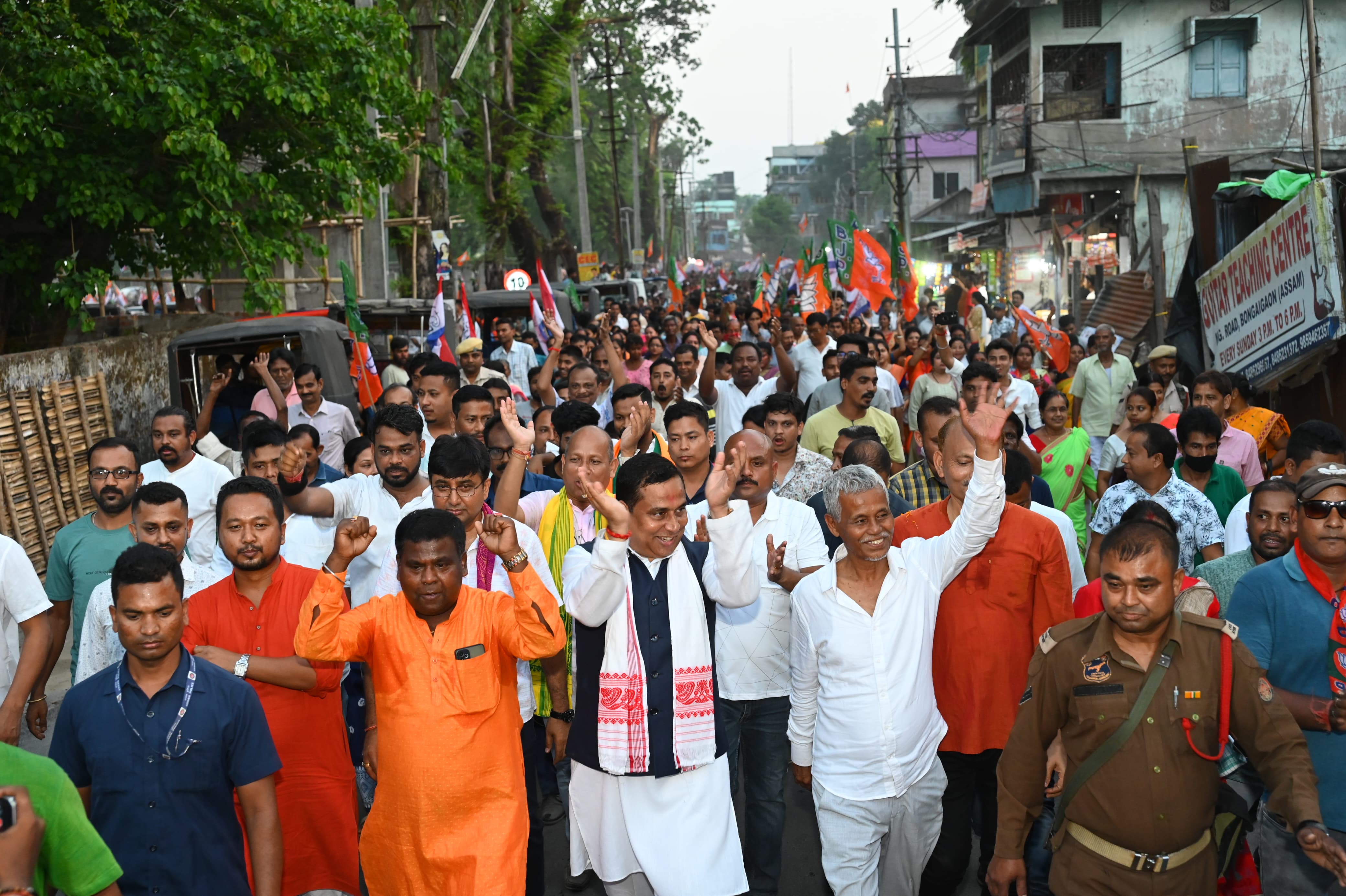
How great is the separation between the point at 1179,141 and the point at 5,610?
29849mm

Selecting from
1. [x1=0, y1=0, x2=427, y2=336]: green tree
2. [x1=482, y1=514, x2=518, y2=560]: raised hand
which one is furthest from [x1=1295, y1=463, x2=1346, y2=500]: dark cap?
[x1=0, y1=0, x2=427, y2=336]: green tree

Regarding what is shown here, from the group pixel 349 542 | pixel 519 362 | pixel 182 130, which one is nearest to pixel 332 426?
pixel 519 362

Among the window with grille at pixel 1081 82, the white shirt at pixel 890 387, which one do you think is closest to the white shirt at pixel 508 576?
the white shirt at pixel 890 387

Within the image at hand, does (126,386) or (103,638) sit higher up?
(126,386)

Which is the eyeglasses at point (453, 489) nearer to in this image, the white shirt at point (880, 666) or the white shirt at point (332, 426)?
the white shirt at point (880, 666)

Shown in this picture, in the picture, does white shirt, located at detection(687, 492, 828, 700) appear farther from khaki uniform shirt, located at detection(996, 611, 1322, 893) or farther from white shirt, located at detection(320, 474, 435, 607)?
khaki uniform shirt, located at detection(996, 611, 1322, 893)

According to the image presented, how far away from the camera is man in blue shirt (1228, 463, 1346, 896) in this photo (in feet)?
12.4

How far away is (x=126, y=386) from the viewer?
12781 millimetres

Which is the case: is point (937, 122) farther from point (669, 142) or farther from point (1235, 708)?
point (1235, 708)

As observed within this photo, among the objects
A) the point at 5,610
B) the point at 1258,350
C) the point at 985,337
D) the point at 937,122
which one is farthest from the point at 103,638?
the point at 937,122

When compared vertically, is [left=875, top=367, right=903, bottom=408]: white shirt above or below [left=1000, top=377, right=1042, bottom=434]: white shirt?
above

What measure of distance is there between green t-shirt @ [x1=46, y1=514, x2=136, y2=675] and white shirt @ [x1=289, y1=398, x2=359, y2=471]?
3.69 metres

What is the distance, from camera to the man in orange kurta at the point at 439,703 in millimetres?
3838

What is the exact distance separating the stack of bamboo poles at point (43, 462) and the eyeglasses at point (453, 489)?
6.51m
